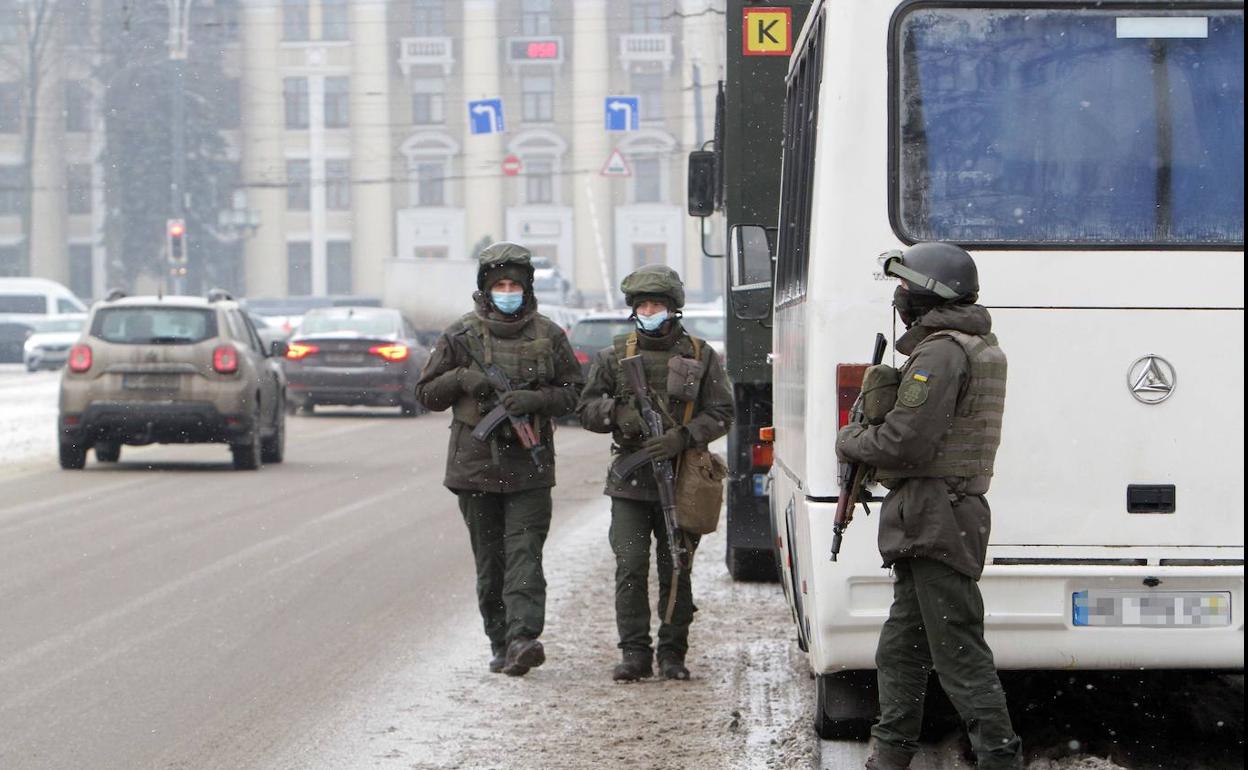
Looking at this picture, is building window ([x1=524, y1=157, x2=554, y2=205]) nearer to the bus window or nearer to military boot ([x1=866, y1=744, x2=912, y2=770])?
the bus window

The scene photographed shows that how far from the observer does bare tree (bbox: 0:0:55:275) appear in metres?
74.5

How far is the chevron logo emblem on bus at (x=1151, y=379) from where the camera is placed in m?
5.94

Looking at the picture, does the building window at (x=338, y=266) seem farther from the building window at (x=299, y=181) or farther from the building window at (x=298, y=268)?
the building window at (x=299, y=181)

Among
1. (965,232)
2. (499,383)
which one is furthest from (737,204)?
(965,232)

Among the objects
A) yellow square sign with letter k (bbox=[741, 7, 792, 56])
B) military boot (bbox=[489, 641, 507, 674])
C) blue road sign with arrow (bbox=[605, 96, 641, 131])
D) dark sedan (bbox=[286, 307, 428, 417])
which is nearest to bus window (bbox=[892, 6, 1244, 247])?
military boot (bbox=[489, 641, 507, 674])

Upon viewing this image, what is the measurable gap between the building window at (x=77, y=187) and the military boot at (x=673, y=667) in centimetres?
7471

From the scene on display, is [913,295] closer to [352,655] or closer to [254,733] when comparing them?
[254,733]

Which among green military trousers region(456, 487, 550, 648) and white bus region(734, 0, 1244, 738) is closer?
white bus region(734, 0, 1244, 738)

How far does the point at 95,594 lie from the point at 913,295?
241 inches

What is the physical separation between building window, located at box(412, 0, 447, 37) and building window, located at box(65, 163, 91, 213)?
14024 millimetres

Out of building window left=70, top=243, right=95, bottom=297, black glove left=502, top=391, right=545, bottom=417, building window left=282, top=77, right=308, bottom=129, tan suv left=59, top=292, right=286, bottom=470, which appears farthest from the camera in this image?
building window left=70, top=243, right=95, bottom=297

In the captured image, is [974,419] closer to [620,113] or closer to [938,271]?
[938,271]

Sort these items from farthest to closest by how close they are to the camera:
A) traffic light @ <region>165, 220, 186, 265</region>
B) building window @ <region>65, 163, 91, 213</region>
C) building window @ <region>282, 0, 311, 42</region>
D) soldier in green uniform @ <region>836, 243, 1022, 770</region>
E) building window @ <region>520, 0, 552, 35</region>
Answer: building window @ <region>65, 163, 91, 213</region>
building window @ <region>520, 0, 552, 35</region>
building window @ <region>282, 0, 311, 42</region>
traffic light @ <region>165, 220, 186, 265</region>
soldier in green uniform @ <region>836, 243, 1022, 770</region>

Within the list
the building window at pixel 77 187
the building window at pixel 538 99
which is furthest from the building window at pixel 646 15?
the building window at pixel 77 187
